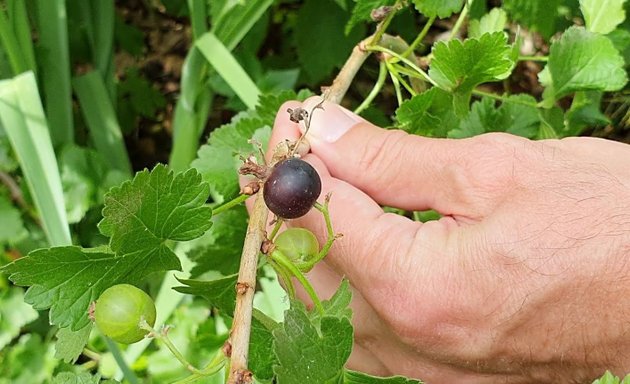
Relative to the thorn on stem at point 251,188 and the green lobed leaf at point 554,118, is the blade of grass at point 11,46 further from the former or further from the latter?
the green lobed leaf at point 554,118

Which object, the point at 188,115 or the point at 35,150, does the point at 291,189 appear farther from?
the point at 188,115

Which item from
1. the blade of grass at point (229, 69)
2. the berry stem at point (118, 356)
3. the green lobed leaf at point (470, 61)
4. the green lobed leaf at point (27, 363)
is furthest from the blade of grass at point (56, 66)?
the green lobed leaf at point (470, 61)

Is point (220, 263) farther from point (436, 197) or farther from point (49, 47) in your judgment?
point (49, 47)

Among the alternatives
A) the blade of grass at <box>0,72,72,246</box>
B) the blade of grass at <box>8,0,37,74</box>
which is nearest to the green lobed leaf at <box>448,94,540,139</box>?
the blade of grass at <box>0,72,72,246</box>

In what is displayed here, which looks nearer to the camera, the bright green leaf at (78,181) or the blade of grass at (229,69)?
the blade of grass at (229,69)

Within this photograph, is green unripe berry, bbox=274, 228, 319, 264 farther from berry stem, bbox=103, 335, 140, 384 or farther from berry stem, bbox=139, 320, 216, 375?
berry stem, bbox=103, 335, 140, 384

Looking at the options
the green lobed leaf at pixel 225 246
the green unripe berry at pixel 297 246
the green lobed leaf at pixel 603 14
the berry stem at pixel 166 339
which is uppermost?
the berry stem at pixel 166 339

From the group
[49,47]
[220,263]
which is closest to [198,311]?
[220,263]
